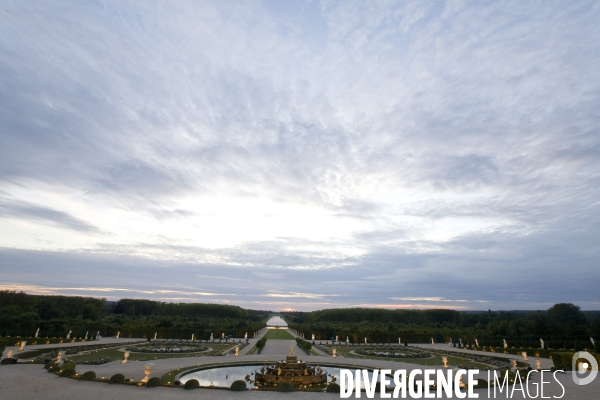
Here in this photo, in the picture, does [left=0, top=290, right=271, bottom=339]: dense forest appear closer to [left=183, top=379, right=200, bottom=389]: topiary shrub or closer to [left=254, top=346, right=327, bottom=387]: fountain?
[left=254, top=346, right=327, bottom=387]: fountain

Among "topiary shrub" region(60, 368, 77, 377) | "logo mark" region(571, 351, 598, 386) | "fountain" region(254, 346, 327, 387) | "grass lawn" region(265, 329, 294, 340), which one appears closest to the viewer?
"topiary shrub" region(60, 368, 77, 377)

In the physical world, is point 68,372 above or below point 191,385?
above

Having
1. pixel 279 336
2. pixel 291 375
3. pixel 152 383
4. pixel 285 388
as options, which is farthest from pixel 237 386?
pixel 279 336

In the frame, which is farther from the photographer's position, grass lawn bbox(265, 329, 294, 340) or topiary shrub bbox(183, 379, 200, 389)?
grass lawn bbox(265, 329, 294, 340)

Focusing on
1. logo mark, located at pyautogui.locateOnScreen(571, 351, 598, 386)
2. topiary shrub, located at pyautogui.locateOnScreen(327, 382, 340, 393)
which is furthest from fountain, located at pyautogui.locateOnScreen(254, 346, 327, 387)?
logo mark, located at pyautogui.locateOnScreen(571, 351, 598, 386)

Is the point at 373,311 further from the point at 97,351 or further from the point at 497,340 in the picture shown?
the point at 97,351

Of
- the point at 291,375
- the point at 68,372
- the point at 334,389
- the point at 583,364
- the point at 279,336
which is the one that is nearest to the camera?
the point at 334,389

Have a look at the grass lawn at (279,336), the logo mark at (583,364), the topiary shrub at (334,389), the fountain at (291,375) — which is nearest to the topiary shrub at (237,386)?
the fountain at (291,375)

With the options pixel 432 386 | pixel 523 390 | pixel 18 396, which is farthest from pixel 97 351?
pixel 523 390

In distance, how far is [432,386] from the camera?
16031 millimetres

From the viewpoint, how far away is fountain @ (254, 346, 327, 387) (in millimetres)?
18672

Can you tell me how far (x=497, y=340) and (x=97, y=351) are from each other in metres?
45.1

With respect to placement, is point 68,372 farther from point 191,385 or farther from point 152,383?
point 191,385

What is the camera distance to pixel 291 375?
19.1m
